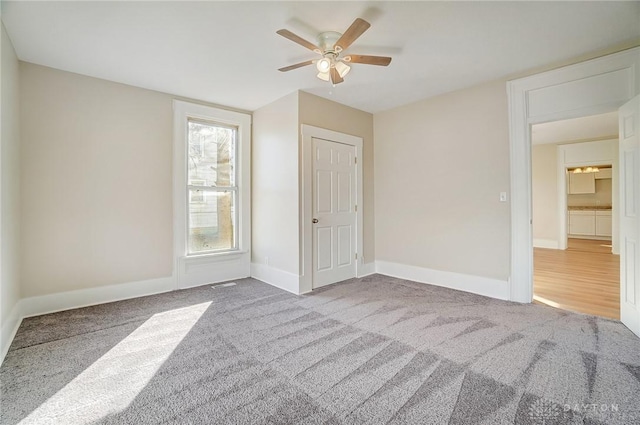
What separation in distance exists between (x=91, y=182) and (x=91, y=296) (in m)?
1.34

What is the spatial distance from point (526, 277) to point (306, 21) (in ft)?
11.7

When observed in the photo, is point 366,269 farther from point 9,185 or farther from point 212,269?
point 9,185

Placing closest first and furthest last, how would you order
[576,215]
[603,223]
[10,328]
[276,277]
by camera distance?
[10,328], [276,277], [603,223], [576,215]

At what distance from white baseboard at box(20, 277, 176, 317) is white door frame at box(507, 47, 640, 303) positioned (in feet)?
14.5

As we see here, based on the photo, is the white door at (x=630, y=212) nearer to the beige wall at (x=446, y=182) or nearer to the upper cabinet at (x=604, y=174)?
the beige wall at (x=446, y=182)

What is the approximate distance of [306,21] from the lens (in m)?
2.43

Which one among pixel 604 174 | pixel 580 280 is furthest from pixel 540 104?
pixel 604 174

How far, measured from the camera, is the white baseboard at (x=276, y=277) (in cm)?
385

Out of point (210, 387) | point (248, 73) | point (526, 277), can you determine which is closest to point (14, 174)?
point (248, 73)

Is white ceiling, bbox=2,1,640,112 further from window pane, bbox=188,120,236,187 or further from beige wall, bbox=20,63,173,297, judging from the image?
window pane, bbox=188,120,236,187

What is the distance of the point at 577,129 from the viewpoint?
5.93 meters

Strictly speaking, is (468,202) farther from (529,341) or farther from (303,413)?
(303,413)

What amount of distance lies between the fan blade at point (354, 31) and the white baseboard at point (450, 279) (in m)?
3.19

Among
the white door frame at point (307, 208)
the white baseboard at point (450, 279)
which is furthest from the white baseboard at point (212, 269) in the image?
the white baseboard at point (450, 279)
